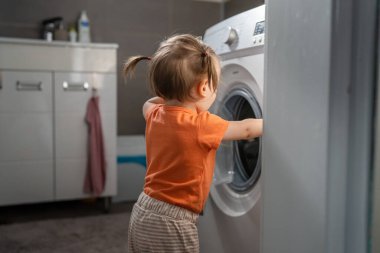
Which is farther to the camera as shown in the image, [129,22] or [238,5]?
[238,5]

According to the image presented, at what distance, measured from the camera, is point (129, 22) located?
3.19 meters

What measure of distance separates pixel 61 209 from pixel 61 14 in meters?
1.41

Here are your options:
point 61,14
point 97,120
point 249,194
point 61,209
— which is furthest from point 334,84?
point 61,14

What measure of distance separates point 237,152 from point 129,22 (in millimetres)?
2095

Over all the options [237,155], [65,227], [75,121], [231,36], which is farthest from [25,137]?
[231,36]

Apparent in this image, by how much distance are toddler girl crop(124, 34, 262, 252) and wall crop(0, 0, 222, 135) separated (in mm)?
2176

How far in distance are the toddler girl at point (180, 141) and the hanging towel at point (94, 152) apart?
4.88ft

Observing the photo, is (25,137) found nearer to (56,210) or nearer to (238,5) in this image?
(56,210)

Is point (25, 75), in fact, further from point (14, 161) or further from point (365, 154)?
point (365, 154)

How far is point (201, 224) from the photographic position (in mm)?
1578

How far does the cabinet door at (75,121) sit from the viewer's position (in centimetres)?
244

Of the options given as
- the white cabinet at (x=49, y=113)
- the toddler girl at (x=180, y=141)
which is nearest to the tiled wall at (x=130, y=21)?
the white cabinet at (x=49, y=113)

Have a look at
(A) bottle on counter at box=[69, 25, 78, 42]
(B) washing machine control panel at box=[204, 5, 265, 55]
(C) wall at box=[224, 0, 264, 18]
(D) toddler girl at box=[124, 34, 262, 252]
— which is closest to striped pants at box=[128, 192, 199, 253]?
(D) toddler girl at box=[124, 34, 262, 252]

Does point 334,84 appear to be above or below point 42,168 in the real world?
above
